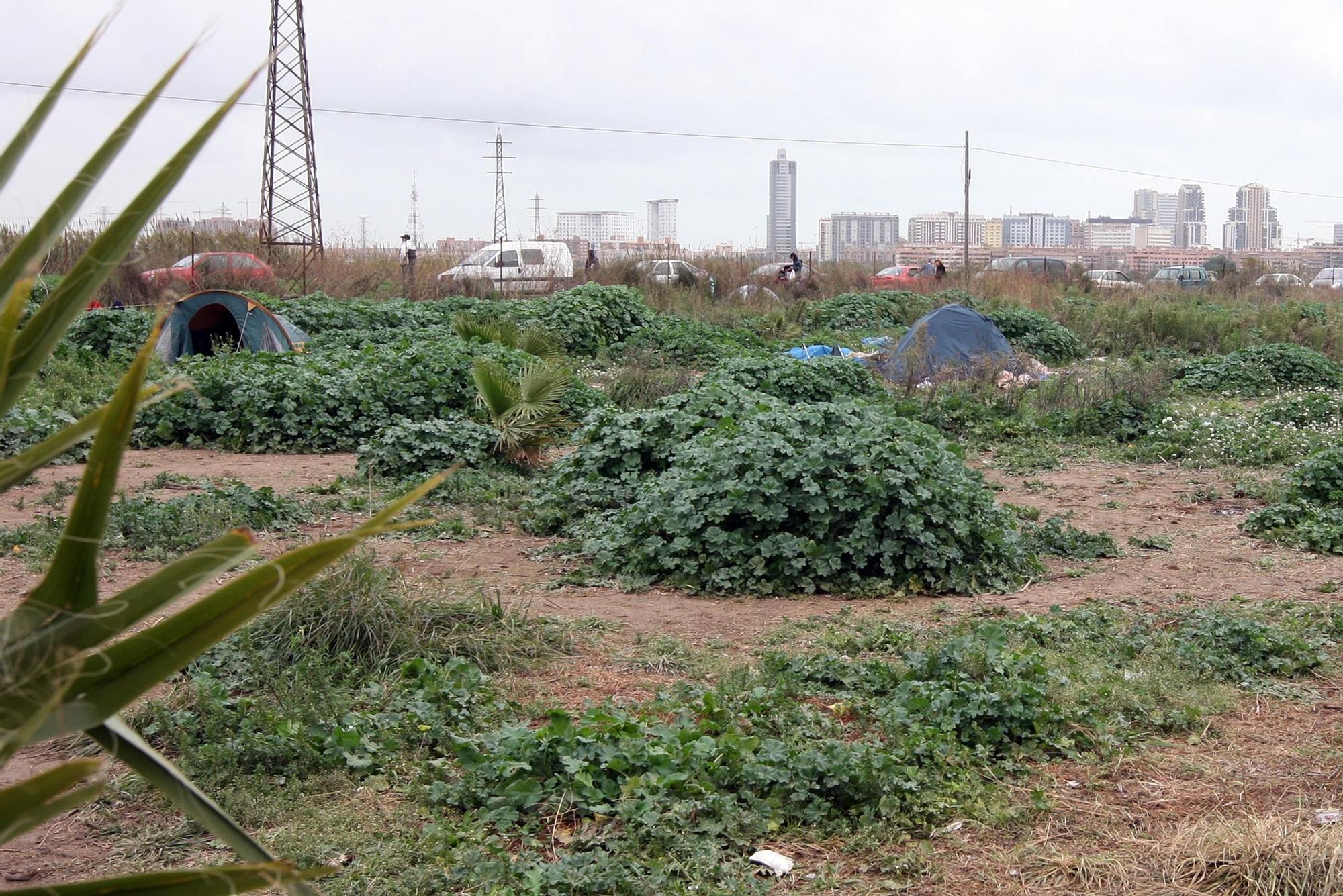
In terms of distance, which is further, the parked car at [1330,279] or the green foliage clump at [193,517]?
the parked car at [1330,279]

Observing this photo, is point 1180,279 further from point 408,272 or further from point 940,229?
point 940,229

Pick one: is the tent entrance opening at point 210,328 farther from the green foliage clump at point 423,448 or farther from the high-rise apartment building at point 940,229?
the high-rise apartment building at point 940,229

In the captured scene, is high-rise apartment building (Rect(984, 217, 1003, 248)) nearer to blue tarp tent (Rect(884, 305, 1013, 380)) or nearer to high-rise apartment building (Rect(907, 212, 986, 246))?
high-rise apartment building (Rect(907, 212, 986, 246))

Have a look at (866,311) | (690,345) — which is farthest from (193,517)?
(866,311)

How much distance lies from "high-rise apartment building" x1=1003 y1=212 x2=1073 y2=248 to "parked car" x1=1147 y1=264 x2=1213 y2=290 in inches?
3780

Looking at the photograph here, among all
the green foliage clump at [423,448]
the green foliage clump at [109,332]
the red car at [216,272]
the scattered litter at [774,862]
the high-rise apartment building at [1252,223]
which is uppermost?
the high-rise apartment building at [1252,223]

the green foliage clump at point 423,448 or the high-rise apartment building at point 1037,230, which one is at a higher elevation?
the high-rise apartment building at point 1037,230

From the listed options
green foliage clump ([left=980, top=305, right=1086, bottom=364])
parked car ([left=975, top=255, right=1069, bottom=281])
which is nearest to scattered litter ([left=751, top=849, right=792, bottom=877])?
green foliage clump ([left=980, top=305, right=1086, bottom=364])

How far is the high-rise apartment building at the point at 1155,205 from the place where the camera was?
507ft

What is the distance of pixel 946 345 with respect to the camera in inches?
618

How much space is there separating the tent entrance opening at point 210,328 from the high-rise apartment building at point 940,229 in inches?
4731

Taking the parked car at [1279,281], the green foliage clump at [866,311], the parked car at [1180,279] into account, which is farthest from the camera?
the parked car at [1279,281]

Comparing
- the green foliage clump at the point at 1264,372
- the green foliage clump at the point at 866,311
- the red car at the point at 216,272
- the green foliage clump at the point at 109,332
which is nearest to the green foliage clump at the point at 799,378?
the green foliage clump at the point at 1264,372

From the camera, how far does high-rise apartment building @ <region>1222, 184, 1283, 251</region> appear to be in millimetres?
119250
